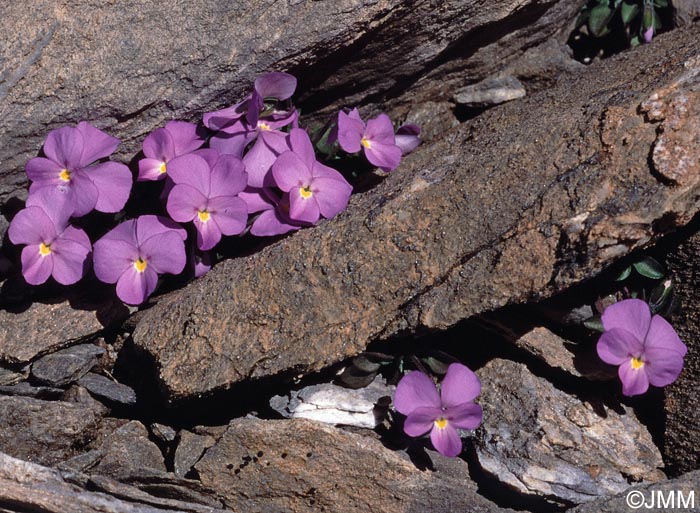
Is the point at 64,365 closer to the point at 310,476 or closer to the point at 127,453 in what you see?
the point at 127,453

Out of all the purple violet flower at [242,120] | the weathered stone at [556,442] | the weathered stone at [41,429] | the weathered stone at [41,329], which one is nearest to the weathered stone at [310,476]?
the weathered stone at [556,442]

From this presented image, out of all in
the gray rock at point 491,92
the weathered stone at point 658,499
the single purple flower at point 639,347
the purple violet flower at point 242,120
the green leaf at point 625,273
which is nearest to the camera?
the weathered stone at point 658,499

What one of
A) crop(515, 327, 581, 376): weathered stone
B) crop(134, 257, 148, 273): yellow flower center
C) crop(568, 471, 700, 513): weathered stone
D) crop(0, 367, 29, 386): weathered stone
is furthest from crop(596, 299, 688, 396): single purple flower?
crop(0, 367, 29, 386): weathered stone

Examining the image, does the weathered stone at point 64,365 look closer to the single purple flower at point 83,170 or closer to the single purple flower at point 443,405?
the single purple flower at point 83,170

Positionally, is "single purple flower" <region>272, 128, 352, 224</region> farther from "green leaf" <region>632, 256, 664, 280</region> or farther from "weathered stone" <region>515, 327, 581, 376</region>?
"green leaf" <region>632, 256, 664, 280</region>

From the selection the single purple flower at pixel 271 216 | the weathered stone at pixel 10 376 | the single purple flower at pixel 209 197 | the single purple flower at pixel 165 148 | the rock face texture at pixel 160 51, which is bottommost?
the weathered stone at pixel 10 376

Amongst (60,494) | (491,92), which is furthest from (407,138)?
(60,494)

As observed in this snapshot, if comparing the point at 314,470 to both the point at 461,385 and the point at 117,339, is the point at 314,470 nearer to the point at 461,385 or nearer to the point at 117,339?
the point at 461,385
